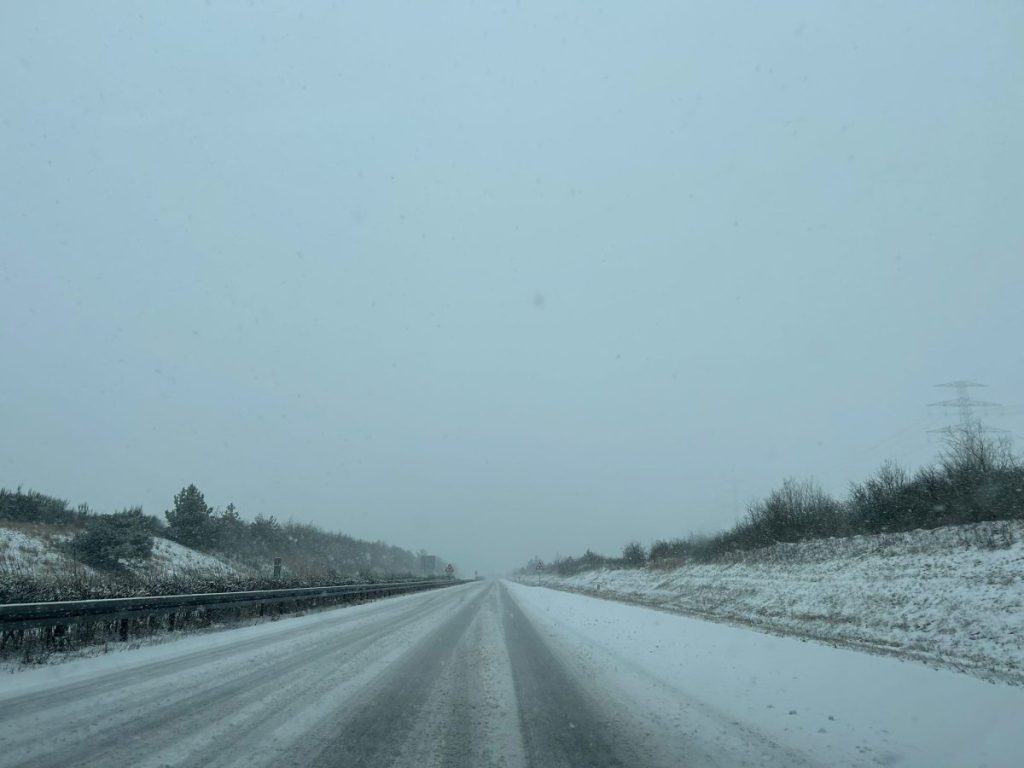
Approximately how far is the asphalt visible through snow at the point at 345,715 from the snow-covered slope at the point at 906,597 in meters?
5.72

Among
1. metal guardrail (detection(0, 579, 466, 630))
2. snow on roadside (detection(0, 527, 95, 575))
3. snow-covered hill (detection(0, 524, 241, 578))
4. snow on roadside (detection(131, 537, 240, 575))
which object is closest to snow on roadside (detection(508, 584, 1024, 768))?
metal guardrail (detection(0, 579, 466, 630))

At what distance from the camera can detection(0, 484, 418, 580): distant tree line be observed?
31125 mm

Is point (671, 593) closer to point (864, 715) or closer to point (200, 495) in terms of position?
point (864, 715)

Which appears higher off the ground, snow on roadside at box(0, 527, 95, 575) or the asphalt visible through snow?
snow on roadside at box(0, 527, 95, 575)

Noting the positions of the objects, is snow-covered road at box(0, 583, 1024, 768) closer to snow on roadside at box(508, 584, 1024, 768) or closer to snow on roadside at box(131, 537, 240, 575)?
snow on roadside at box(508, 584, 1024, 768)

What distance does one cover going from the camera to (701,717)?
759cm

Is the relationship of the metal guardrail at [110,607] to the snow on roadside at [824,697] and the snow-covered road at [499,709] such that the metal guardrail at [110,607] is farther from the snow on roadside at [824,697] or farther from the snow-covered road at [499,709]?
the snow on roadside at [824,697]

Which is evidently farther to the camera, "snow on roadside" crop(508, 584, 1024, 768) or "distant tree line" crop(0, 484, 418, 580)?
"distant tree line" crop(0, 484, 418, 580)

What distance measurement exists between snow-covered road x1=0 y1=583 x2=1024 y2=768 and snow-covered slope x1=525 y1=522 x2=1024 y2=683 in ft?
6.86

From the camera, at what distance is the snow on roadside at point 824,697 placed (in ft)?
21.0

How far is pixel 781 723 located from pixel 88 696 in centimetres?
766

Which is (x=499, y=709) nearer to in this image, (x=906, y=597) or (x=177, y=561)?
(x=906, y=597)

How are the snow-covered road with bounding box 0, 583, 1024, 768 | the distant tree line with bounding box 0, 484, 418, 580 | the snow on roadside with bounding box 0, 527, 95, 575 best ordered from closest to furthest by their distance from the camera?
the snow-covered road with bounding box 0, 583, 1024, 768 < the snow on roadside with bounding box 0, 527, 95, 575 < the distant tree line with bounding box 0, 484, 418, 580

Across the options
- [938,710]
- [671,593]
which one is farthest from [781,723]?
[671,593]
